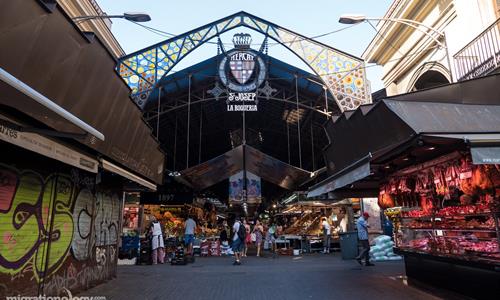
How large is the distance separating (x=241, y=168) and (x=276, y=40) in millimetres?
7197

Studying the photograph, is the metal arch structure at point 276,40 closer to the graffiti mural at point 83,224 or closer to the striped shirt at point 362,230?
the striped shirt at point 362,230

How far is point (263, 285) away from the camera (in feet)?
26.8

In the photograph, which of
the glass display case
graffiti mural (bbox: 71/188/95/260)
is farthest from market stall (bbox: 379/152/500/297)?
graffiti mural (bbox: 71/188/95/260)

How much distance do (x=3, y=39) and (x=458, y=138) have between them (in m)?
5.90

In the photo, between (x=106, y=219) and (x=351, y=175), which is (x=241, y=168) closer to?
(x=106, y=219)

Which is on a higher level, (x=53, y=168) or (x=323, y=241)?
(x=53, y=168)

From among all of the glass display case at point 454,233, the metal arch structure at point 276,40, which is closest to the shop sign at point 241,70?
the metal arch structure at point 276,40

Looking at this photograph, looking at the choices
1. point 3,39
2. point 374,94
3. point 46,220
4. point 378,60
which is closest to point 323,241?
point 374,94

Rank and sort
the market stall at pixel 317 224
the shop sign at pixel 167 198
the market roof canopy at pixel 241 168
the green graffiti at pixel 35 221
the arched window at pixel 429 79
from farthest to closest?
the market stall at pixel 317 224, the shop sign at pixel 167 198, the market roof canopy at pixel 241 168, the arched window at pixel 429 79, the green graffiti at pixel 35 221

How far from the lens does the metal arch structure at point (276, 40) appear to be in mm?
14227

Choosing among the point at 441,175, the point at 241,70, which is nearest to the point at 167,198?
the point at 241,70

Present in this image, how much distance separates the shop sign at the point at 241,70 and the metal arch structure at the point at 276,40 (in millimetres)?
881

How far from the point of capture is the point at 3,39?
12.0 ft

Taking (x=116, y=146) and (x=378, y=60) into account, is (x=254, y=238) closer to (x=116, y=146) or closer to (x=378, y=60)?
(x=378, y=60)
